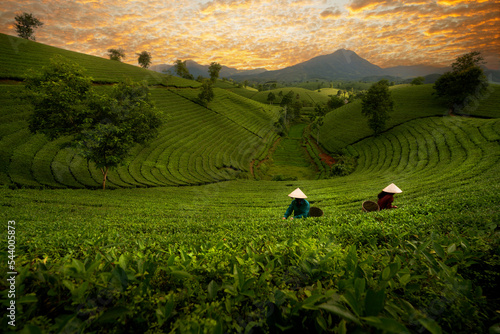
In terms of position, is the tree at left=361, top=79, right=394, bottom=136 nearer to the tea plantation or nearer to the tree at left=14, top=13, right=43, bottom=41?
the tea plantation

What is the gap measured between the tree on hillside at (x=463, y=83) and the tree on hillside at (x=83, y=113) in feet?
205

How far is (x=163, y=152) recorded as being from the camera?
29547 millimetres

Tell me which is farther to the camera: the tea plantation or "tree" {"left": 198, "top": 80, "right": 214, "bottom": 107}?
"tree" {"left": 198, "top": 80, "right": 214, "bottom": 107}

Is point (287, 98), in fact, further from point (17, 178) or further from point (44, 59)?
point (17, 178)

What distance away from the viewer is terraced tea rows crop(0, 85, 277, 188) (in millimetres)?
17531

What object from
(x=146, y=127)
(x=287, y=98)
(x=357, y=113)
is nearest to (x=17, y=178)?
(x=146, y=127)

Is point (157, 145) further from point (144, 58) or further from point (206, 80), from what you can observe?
point (144, 58)

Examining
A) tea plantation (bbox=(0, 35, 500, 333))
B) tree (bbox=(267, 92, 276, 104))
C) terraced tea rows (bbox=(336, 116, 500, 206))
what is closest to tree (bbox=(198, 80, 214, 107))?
terraced tea rows (bbox=(336, 116, 500, 206))

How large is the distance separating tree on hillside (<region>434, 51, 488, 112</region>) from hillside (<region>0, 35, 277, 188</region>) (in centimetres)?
4229

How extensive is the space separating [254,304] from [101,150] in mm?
18773

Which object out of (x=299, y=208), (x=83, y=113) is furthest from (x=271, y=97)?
(x=299, y=208)

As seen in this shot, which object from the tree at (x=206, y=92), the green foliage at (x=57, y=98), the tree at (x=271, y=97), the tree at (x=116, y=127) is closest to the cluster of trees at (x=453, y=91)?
the tree at (x=206, y=92)

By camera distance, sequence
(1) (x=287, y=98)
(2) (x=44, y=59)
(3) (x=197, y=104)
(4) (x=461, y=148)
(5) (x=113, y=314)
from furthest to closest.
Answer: (1) (x=287, y=98)
(3) (x=197, y=104)
(2) (x=44, y=59)
(4) (x=461, y=148)
(5) (x=113, y=314)

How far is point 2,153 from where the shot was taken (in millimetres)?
17312
